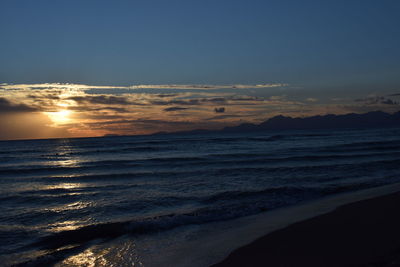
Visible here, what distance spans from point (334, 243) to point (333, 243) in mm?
18

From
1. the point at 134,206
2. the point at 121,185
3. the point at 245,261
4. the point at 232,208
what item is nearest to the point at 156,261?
the point at 245,261

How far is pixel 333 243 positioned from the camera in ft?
19.6

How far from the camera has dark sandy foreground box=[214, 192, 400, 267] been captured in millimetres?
5078

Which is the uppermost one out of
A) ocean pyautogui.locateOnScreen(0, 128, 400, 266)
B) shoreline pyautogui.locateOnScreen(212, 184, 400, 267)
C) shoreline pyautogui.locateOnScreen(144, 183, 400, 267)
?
shoreline pyautogui.locateOnScreen(212, 184, 400, 267)

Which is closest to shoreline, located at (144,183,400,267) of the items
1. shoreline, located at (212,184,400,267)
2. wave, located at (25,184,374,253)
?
shoreline, located at (212,184,400,267)

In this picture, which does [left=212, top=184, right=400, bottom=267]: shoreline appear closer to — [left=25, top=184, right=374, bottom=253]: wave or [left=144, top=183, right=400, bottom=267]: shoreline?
[left=144, top=183, right=400, bottom=267]: shoreline

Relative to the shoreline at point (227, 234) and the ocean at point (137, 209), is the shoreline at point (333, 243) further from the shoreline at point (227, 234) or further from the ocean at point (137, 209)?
the ocean at point (137, 209)

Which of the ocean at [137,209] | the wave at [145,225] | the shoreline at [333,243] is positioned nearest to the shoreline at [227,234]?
the ocean at [137,209]

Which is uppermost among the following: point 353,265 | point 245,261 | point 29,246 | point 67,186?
point 353,265

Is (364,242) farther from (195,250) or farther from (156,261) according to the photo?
(156,261)

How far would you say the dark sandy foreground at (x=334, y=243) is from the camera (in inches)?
200

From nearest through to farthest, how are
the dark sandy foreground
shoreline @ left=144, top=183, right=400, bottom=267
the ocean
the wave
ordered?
the dark sandy foreground < shoreline @ left=144, top=183, right=400, bottom=267 < the ocean < the wave

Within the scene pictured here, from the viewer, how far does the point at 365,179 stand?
15344 mm

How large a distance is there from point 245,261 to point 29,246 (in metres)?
5.45
